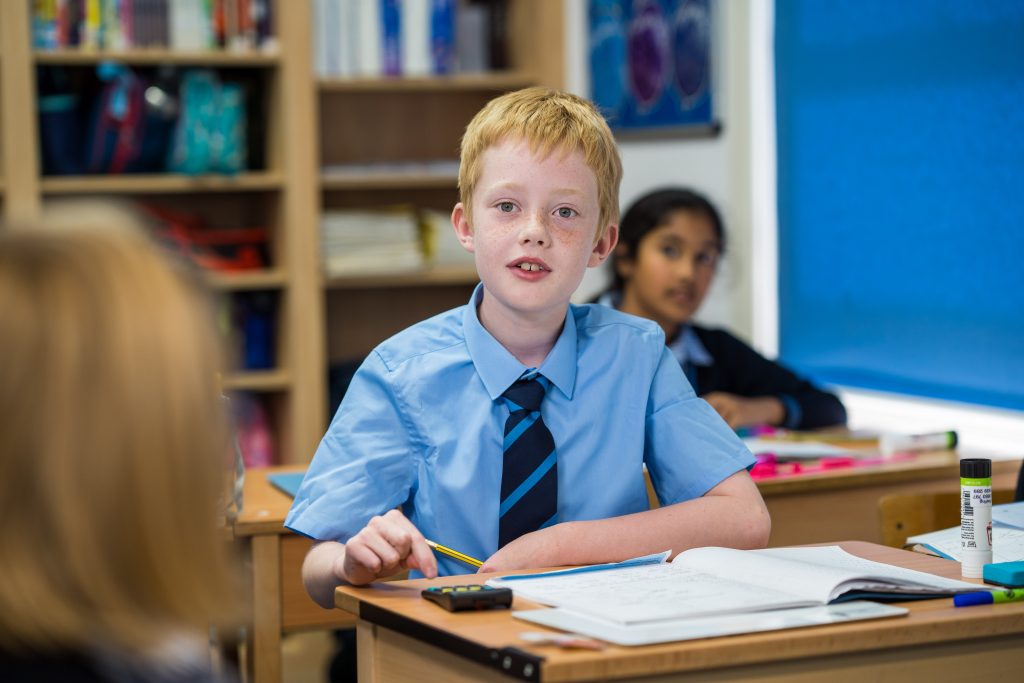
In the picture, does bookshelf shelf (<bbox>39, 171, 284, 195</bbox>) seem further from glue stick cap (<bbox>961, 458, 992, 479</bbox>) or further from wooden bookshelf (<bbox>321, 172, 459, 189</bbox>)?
glue stick cap (<bbox>961, 458, 992, 479</bbox>)

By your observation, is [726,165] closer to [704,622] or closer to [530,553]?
[530,553]

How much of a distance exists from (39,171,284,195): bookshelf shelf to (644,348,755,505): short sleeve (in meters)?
2.38

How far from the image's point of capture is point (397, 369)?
1.86 meters

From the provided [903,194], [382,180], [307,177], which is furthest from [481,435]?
[382,180]

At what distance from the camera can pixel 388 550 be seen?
1.54 meters

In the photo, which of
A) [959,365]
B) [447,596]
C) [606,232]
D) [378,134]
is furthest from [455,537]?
[378,134]

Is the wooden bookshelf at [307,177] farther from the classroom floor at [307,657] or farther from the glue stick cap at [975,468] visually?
the glue stick cap at [975,468]

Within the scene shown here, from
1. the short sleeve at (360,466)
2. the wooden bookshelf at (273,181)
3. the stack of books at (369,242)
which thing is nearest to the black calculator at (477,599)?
the short sleeve at (360,466)

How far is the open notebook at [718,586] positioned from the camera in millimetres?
1407

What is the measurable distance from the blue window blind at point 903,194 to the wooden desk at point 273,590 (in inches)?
72.3

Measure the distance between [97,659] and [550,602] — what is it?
0.69m

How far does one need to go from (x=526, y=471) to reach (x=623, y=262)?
1.74 meters

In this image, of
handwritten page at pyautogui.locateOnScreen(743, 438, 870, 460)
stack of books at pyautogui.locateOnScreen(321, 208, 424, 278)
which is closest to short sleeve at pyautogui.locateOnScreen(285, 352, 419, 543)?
handwritten page at pyautogui.locateOnScreen(743, 438, 870, 460)

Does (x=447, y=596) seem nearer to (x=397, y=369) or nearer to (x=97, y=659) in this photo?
(x=397, y=369)
